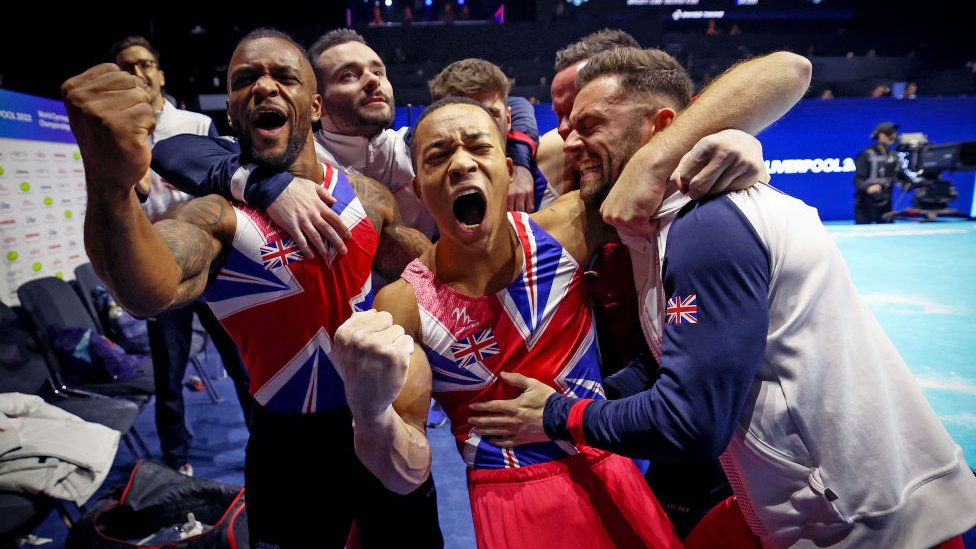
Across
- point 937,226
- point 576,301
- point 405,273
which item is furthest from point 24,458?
point 937,226

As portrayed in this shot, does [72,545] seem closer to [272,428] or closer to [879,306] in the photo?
[272,428]

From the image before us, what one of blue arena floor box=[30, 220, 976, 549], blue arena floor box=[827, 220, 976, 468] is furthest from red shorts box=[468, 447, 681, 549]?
blue arena floor box=[827, 220, 976, 468]

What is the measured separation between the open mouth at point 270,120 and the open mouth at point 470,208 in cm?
71

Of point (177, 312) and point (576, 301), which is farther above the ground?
point (576, 301)

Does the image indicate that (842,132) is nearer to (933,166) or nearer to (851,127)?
(851,127)

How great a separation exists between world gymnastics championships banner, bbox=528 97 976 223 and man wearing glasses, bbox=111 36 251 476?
1068 centimetres

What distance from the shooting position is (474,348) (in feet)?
5.12

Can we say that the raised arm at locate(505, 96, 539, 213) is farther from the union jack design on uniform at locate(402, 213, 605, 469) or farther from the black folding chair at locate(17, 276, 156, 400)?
the black folding chair at locate(17, 276, 156, 400)

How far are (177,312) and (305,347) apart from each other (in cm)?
237

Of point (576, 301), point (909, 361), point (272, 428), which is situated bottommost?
point (909, 361)

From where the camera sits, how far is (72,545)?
2.70 meters

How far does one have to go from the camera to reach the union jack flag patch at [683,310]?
1.11m

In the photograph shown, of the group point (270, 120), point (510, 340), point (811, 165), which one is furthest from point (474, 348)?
point (811, 165)

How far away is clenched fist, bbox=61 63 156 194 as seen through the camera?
1.10 meters
